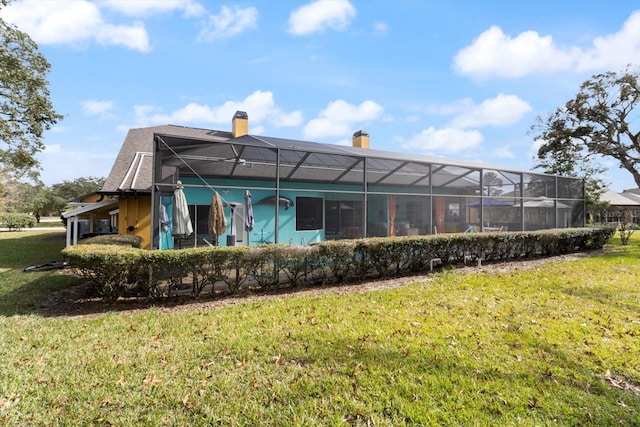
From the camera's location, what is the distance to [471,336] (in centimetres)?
379

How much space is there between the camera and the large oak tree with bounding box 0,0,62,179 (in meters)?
13.2

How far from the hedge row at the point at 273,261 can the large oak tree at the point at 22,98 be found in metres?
13.9

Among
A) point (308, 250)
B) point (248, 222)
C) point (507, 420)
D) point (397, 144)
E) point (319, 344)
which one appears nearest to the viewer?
point (507, 420)

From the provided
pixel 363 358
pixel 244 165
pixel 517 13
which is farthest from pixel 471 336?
pixel 517 13

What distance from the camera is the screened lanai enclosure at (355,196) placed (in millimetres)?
9547

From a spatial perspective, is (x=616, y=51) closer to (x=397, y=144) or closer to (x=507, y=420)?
(x=397, y=144)

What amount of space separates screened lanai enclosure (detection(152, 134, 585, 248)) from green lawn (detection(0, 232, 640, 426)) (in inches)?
183

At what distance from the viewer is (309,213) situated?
12.1 m

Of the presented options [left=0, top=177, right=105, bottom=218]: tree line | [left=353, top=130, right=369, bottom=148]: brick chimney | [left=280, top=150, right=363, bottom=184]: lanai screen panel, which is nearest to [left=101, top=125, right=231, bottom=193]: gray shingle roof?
[left=280, top=150, right=363, bottom=184]: lanai screen panel

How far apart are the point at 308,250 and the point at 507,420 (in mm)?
4439

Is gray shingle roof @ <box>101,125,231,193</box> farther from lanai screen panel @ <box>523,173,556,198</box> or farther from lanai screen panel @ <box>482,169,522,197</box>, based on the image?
lanai screen panel @ <box>523,173,556,198</box>

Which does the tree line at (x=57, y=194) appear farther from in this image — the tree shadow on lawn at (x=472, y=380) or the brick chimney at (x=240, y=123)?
the tree shadow on lawn at (x=472, y=380)

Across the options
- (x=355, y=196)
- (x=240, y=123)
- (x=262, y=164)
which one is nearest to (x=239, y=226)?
(x=262, y=164)

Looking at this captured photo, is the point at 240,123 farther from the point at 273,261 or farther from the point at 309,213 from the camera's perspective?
the point at 273,261
